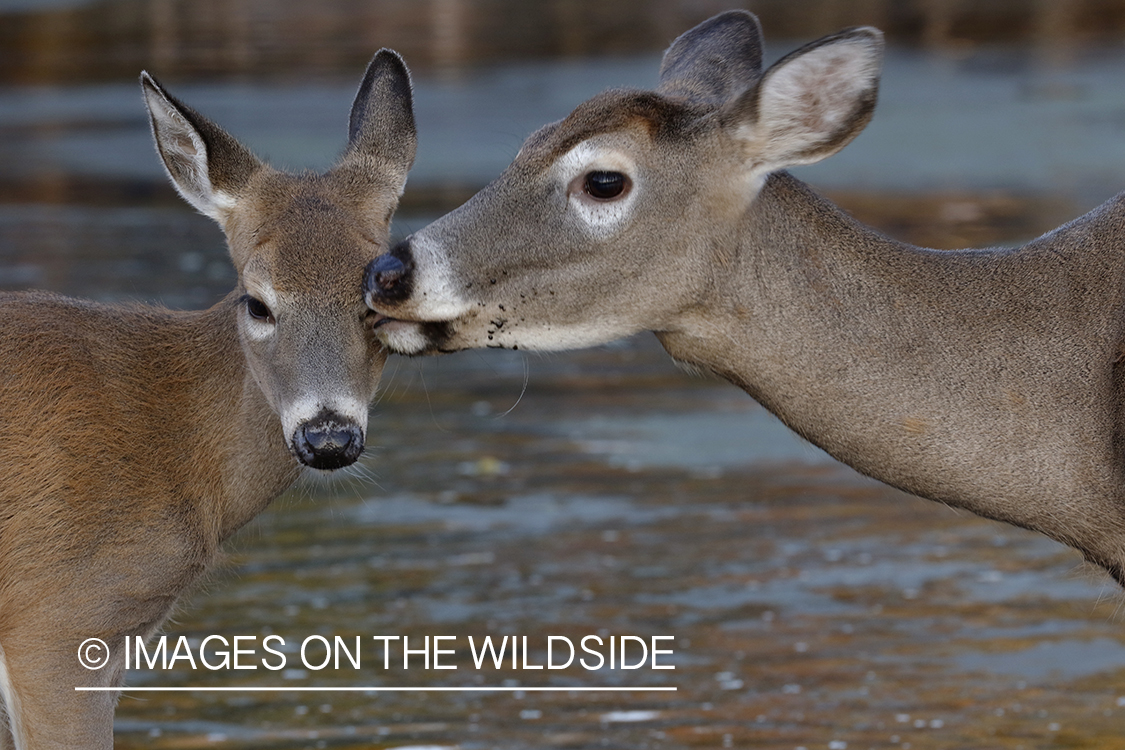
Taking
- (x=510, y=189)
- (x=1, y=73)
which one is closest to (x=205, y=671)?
(x=510, y=189)

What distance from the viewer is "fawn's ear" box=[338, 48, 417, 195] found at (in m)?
6.78

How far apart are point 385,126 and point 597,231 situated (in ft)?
4.31

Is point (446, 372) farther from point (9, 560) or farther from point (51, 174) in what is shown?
point (51, 174)

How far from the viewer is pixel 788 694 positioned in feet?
25.7

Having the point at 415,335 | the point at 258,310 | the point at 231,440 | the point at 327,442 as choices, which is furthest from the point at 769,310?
the point at 231,440

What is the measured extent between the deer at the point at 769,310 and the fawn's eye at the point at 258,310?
0.47 m

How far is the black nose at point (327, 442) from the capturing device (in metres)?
5.73

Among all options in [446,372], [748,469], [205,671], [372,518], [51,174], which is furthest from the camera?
[51,174]

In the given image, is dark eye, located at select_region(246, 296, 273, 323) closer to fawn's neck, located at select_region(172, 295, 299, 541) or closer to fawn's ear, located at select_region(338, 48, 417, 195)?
fawn's neck, located at select_region(172, 295, 299, 541)

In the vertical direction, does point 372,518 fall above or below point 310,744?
above

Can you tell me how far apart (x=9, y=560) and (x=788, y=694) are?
333cm

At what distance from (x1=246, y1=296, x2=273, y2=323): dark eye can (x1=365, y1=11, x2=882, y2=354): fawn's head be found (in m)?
0.46

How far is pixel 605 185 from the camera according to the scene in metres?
5.86

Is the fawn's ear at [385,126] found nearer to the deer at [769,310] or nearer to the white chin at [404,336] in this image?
the deer at [769,310]
